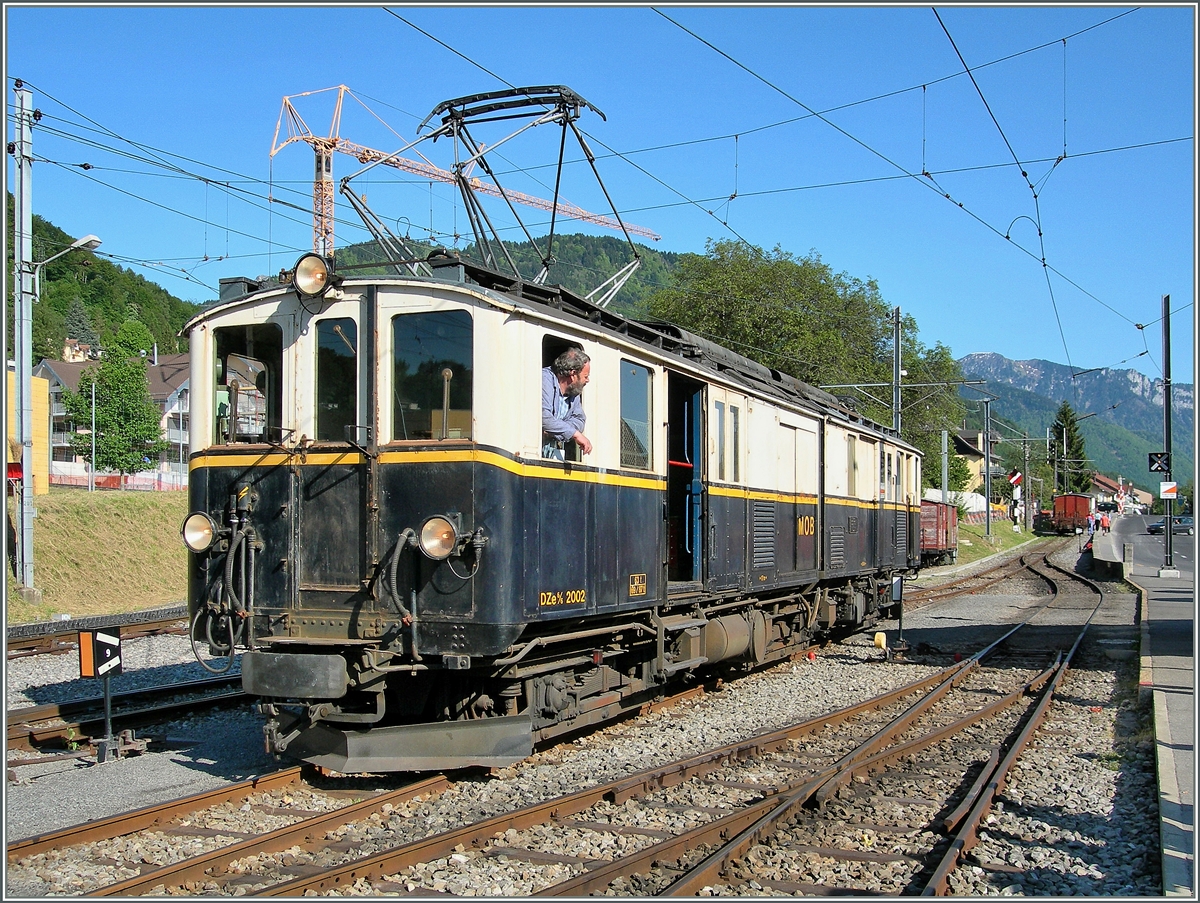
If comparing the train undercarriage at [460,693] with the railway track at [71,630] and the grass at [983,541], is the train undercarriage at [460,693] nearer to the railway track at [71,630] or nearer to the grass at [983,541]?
the railway track at [71,630]

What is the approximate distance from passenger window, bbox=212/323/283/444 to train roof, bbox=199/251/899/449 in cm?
30

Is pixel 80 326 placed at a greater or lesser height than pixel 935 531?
greater

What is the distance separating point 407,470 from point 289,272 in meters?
1.85

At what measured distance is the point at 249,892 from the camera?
5105 millimetres

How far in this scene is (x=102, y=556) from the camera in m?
22.7

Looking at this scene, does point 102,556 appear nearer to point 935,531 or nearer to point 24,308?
point 24,308

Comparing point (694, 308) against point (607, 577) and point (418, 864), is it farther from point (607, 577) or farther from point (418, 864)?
point (418, 864)

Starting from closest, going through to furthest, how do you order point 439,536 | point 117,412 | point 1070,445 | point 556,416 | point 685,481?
point 439,536
point 556,416
point 685,481
point 117,412
point 1070,445

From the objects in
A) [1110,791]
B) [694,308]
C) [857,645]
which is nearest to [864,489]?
[857,645]

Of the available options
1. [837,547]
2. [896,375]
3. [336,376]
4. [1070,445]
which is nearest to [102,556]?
[837,547]

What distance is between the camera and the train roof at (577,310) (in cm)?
703

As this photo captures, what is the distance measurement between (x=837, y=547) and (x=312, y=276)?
994cm

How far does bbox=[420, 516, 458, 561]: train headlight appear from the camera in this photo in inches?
258

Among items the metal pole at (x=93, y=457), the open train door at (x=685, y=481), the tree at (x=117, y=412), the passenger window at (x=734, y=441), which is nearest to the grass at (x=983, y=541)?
the passenger window at (x=734, y=441)
